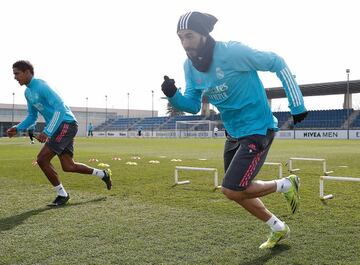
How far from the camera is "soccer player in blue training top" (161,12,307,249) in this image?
12.1 feet

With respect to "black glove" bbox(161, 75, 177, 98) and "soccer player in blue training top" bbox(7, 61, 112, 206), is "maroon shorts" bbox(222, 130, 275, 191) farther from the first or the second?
"soccer player in blue training top" bbox(7, 61, 112, 206)

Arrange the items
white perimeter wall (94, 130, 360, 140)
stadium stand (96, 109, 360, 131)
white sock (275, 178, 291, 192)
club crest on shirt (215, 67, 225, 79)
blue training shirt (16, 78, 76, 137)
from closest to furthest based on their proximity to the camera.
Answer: club crest on shirt (215, 67, 225, 79) → white sock (275, 178, 291, 192) → blue training shirt (16, 78, 76, 137) → white perimeter wall (94, 130, 360, 140) → stadium stand (96, 109, 360, 131)

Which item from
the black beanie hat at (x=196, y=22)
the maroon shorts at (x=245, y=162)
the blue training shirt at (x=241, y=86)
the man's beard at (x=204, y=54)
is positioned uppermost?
the black beanie hat at (x=196, y=22)

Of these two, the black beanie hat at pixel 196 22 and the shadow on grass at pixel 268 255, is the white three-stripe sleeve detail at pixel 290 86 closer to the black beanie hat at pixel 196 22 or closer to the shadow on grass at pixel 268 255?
the black beanie hat at pixel 196 22

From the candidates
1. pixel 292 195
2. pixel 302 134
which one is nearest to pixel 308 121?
pixel 302 134

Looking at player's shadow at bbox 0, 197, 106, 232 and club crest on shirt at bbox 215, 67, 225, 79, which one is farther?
player's shadow at bbox 0, 197, 106, 232

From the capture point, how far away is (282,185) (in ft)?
14.3

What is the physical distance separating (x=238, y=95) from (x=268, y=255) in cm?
149

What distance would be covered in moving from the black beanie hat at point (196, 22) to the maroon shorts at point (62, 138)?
356cm

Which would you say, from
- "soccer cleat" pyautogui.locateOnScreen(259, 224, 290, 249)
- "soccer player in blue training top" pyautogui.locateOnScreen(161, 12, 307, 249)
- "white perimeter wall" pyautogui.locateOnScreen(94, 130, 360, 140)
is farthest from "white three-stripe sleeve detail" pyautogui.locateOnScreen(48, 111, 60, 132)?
"white perimeter wall" pyautogui.locateOnScreen(94, 130, 360, 140)

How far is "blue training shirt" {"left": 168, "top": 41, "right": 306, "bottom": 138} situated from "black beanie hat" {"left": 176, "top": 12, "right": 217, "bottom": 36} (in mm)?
200

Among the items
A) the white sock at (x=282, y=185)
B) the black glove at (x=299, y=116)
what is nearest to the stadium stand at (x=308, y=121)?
the white sock at (x=282, y=185)

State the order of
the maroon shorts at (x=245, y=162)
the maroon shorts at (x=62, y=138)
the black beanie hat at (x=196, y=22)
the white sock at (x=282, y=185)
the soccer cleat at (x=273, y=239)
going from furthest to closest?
1. the maroon shorts at (x=62, y=138)
2. the white sock at (x=282, y=185)
3. the soccer cleat at (x=273, y=239)
4. the maroon shorts at (x=245, y=162)
5. the black beanie hat at (x=196, y=22)

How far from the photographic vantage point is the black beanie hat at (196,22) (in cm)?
362
